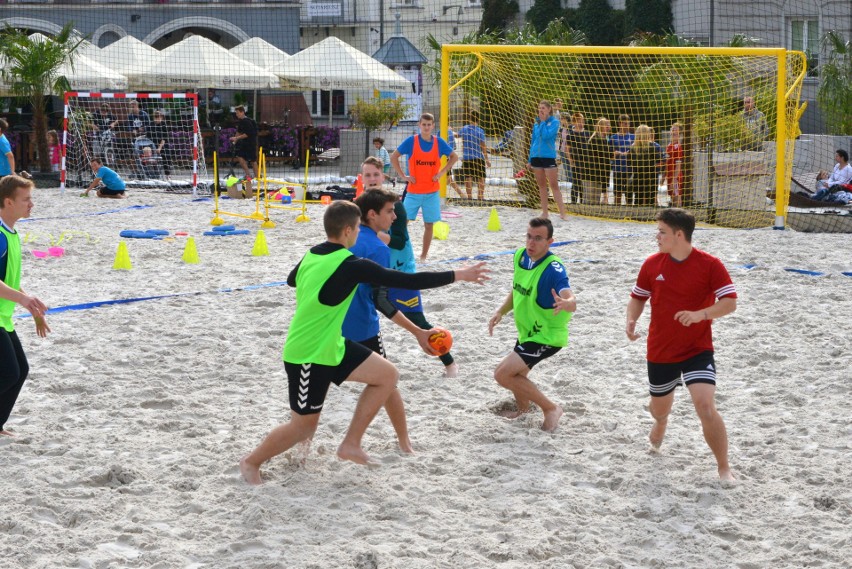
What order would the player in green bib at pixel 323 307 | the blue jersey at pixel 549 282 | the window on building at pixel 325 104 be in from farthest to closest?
the window on building at pixel 325 104
the blue jersey at pixel 549 282
the player in green bib at pixel 323 307

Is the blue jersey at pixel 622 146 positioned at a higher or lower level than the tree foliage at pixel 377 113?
lower

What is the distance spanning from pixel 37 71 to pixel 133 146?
2456mm

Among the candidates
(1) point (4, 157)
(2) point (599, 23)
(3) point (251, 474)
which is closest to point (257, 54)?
(1) point (4, 157)

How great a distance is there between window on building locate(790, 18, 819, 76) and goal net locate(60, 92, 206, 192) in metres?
13.9

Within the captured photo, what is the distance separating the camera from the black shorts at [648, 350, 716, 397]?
5.14 meters

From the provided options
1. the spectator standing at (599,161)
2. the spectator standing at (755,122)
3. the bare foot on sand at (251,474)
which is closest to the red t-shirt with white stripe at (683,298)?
the bare foot on sand at (251,474)

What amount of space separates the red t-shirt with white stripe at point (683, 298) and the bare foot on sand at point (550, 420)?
872mm

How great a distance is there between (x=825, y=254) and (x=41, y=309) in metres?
8.79

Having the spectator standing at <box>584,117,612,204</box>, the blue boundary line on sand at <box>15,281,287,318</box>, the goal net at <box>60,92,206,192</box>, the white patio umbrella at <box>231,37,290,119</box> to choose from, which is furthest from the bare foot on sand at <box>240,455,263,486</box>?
the white patio umbrella at <box>231,37,290,119</box>

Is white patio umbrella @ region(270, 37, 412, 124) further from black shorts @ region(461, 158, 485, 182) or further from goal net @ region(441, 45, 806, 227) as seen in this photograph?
black shorts @ region(461, 158, 485, 182)

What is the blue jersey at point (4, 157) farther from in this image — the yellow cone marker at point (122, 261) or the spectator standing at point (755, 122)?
the spectator standing at point (755, 122)

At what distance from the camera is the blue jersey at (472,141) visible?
1681 centimetres

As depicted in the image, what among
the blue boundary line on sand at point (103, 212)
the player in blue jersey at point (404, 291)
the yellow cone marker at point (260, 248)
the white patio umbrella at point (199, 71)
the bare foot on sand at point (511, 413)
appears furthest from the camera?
the white patio umbrella at point (199, 71)

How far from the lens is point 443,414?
20.4 feet
